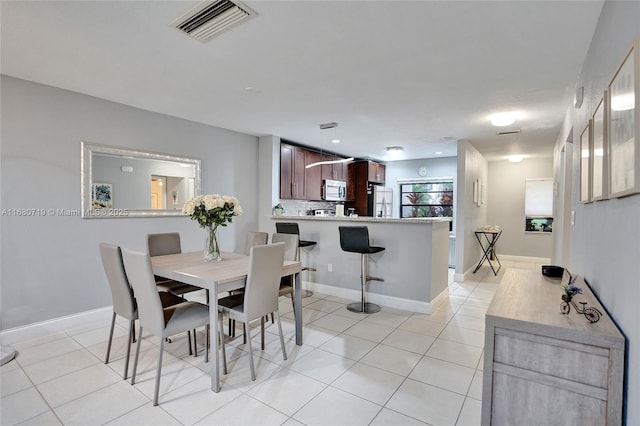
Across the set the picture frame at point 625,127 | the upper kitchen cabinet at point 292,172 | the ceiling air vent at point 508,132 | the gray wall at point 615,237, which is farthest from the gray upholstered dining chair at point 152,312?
the ceiling air vent at point 508,132

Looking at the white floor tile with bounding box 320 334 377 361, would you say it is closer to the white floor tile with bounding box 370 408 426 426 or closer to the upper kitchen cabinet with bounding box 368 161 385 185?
the white floor tile with bounding box 370 408 426 426

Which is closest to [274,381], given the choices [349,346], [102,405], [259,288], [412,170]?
[259,288]

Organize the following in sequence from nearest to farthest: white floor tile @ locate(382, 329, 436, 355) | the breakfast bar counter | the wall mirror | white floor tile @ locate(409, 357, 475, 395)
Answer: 1. white floor tile @ locate(409, 357, 475, 395)
2. white floor tile @ locate(382, 329, 436, 355)
3. the wall mirror
4. the breakfast bar counter

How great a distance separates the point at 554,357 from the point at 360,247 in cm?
245

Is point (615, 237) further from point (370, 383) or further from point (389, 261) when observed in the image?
point (389, 261)

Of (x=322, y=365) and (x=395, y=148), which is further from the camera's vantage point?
(x=395, y=148)

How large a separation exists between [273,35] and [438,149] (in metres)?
5.03

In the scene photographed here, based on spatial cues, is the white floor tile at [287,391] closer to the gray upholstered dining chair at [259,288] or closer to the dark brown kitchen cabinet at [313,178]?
the gray upholstered dining chair at [259,288]

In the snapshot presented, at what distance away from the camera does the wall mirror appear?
3.44 meters

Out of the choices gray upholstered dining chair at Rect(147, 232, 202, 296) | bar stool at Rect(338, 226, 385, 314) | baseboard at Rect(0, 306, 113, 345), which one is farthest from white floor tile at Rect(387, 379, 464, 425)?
baseboard at Rect(0, 306, 113, 345)

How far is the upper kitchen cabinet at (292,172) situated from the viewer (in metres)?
5.50

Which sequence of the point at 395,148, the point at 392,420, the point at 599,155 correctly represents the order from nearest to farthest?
the point at 599,155
the point at 392,420
the point at 395,148

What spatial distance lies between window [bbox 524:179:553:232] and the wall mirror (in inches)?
295

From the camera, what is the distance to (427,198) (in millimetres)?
7770
